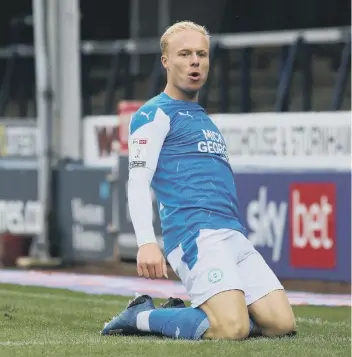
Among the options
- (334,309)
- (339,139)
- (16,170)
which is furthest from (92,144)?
(334,309)

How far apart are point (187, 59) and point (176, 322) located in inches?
59.2

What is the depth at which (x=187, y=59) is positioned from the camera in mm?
7777

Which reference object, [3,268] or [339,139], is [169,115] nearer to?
[339,139]

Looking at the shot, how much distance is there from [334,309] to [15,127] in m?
8.56

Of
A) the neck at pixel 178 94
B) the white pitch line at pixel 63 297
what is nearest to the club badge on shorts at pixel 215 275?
the neck at pixel 178 94

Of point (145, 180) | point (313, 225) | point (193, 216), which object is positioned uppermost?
point (145, 180)

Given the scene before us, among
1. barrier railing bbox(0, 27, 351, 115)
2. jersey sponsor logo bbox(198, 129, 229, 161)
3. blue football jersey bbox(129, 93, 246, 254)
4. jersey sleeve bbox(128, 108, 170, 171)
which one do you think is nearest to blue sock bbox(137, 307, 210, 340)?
blue football jersey bbox(129, 93, 246, 254)

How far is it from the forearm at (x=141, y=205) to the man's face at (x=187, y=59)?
60cm

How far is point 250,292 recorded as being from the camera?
307 inches

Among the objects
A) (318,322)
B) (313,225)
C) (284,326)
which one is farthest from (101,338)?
(313,225)

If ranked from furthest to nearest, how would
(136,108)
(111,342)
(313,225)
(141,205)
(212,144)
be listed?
1. (136,108)
2. (313,225)
3. (212,144)
4. (141,205)
5. (111,342)

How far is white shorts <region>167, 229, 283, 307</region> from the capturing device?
→ 7500 mm

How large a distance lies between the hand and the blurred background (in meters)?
6.36

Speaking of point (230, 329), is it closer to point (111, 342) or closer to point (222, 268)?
point (222, 268)
